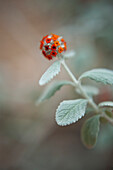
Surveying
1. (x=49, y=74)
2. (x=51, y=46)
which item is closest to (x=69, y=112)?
(x=49, y=74)

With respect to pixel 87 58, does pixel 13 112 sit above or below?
above

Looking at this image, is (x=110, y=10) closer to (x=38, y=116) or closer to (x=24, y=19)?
(x=38, y=116)

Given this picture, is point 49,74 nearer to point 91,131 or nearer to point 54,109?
point 91,131

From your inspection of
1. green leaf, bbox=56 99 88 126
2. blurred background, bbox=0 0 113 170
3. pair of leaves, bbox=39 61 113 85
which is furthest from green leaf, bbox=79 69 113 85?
blurred background, bbox=0 0 113 170

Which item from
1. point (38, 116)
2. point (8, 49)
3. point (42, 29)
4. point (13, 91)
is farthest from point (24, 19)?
point (38, 116)

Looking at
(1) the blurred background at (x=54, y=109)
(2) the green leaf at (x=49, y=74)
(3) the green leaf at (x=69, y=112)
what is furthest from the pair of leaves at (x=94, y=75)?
(1) the blurred background at (x=54, y=109)

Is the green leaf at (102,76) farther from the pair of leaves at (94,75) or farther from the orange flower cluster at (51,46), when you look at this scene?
the orange flower cluster at (51,46)

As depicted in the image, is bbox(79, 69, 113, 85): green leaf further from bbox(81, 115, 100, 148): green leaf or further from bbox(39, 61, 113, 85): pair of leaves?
bbox(81, 115, 100, 148): green leaf
